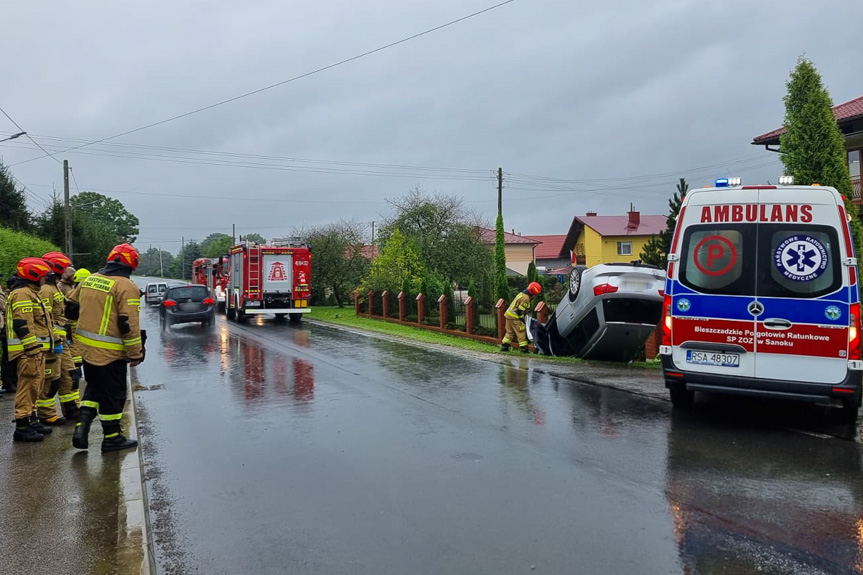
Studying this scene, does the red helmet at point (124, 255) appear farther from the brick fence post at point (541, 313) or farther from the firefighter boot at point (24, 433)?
the brick fence post at point (541, 313)

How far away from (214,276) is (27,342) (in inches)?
1152

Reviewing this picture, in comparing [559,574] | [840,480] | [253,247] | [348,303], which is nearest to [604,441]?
[840,480]

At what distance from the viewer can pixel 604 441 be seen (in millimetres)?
7102

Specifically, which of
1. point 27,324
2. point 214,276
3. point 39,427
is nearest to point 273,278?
point 214,276

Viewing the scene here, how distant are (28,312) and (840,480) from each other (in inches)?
307

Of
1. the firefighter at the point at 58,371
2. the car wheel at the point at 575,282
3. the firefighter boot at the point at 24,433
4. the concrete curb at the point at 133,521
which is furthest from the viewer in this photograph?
the car wheel at the point at 575,282

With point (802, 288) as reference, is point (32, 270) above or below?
above

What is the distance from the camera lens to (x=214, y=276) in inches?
1399

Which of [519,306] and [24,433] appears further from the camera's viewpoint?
[519,306]

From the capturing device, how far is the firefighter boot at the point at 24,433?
7195 millimetres

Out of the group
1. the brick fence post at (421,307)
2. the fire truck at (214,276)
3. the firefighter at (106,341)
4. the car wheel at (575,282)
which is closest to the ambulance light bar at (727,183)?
the car wheel at (575,282)

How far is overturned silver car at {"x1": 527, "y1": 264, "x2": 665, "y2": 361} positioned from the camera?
36.8 feet

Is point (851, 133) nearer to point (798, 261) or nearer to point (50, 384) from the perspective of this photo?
point (798, 261)

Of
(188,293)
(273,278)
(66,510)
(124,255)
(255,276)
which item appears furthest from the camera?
(273,278)
